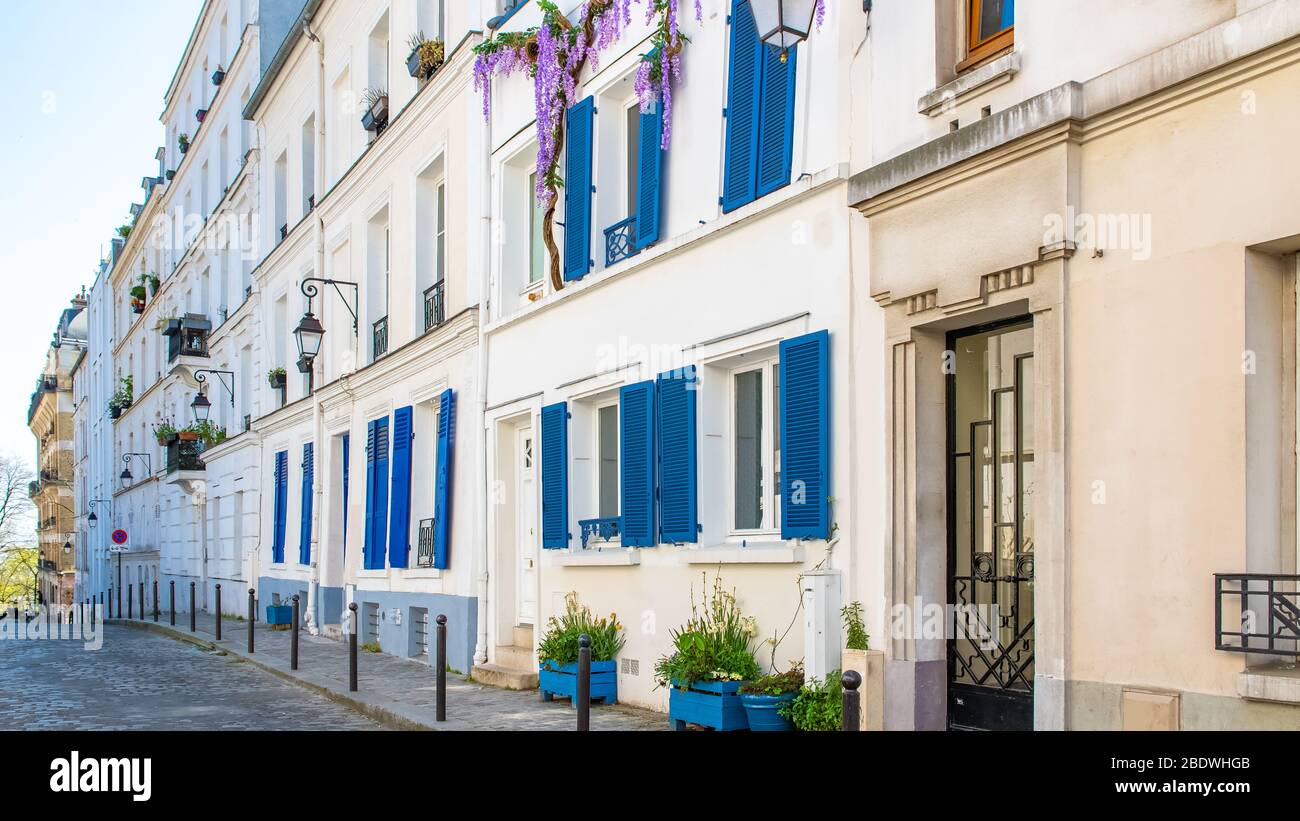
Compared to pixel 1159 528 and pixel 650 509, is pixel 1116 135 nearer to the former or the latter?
pixel 1159 528

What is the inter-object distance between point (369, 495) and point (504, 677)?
6149 millimetres

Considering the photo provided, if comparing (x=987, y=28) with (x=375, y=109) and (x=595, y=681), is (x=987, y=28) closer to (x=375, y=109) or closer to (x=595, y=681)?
(x=595, y=681)

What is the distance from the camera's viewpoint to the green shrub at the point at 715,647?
344 inches

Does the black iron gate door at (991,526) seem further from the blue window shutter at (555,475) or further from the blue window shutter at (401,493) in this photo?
the blue window shutter at (401,493)

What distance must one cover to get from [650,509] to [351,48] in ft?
39.6

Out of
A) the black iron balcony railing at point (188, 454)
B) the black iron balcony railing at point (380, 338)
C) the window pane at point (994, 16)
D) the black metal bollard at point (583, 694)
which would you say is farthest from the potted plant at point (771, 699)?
the black iron balcony railing at point (188, 454)

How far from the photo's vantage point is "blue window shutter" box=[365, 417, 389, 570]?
17188 mm

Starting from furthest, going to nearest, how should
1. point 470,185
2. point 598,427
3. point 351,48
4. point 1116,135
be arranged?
1. point 351,48
2. point 470,185
3. point 598,427
4. point 1116,135

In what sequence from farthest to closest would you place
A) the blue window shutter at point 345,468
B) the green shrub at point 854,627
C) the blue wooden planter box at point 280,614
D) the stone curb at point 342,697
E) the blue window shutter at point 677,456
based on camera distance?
1. the blue wooden planter box at point 280,614
2. the blue window shutter at point 345,468
3. the stone curb at point 342,697
4. the blue window shutter at point 677,456
5. the green shrub at point 854,627

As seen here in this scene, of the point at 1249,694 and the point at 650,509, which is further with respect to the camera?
the point at 650,509

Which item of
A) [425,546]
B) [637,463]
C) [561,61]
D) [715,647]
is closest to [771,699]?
[715,647]

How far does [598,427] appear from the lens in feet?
38.8

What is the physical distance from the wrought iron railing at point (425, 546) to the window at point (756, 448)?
6.76 meters
